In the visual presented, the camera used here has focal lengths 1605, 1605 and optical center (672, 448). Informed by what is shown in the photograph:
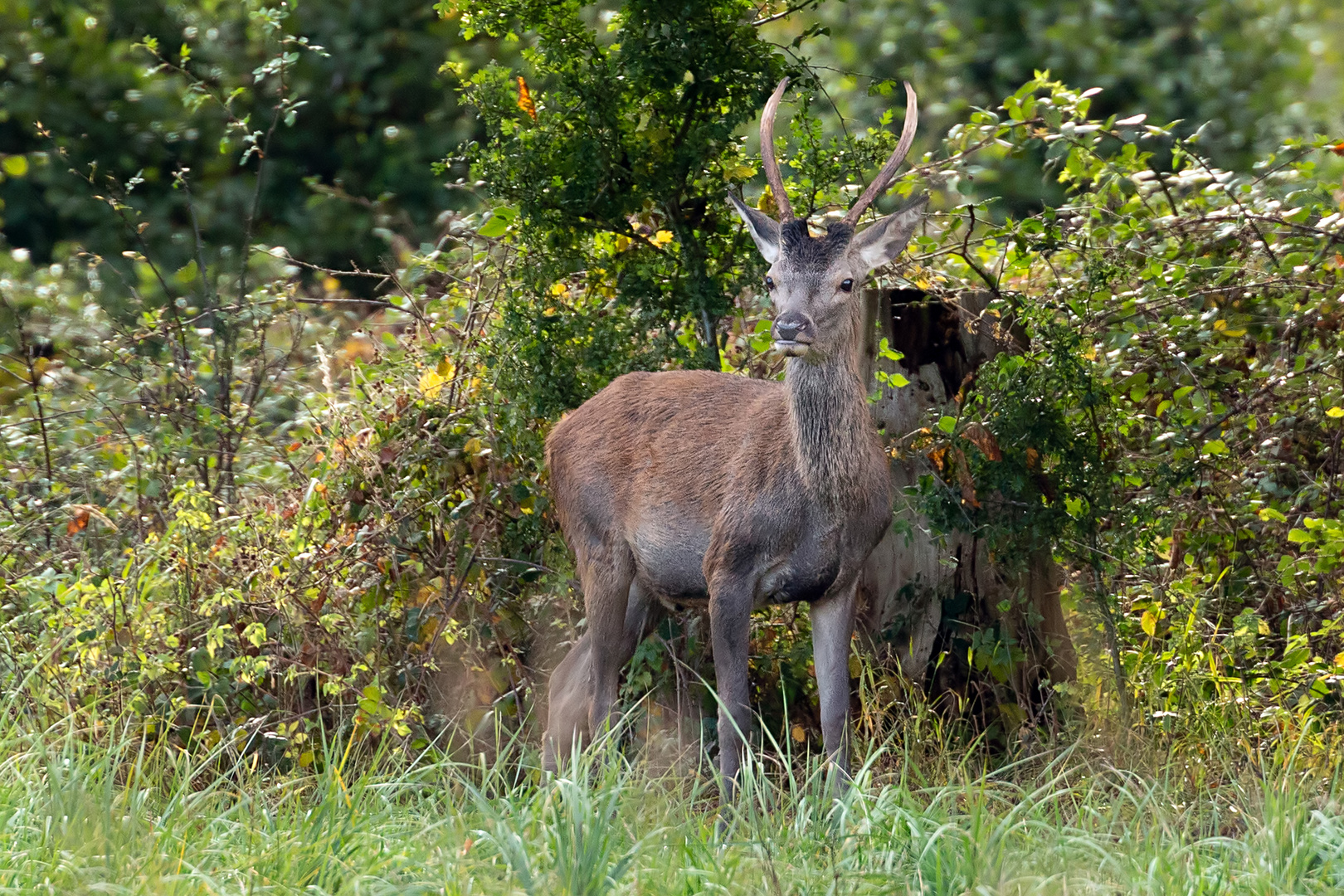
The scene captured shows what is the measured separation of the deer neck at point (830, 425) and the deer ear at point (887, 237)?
0.37m

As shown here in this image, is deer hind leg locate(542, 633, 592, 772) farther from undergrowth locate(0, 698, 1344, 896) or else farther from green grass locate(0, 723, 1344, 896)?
green grass locate(0, 723, 1344, 896)

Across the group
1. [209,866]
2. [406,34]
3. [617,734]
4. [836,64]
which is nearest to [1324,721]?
[617,734]

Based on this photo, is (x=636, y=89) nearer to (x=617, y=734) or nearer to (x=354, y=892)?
(x=617, y=734)

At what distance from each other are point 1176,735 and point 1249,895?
6.74 ft

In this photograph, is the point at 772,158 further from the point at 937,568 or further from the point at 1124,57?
the point at 1124,57

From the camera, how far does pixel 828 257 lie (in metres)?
5.86

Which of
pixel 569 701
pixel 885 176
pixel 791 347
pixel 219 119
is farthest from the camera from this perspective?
pixel 219 119

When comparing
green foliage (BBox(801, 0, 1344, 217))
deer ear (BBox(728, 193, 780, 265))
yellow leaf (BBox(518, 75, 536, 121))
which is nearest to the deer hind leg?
deer ear (BBox(728, 193, 780, 265))

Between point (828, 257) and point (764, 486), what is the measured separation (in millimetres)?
870

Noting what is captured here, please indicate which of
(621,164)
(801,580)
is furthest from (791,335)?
(621,164)

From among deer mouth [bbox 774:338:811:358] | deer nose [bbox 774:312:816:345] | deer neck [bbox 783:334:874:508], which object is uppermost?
deer nose [bbox 774:312:816:345]

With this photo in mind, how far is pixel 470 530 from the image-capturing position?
7.36 meters

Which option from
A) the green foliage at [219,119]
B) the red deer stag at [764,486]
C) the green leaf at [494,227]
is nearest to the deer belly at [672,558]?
the red deer stag at [764,486]

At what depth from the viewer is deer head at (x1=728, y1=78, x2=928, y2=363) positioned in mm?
5809
